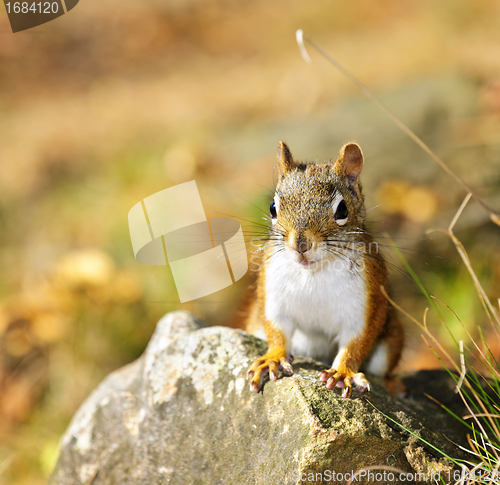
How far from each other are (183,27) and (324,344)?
11.9 meters

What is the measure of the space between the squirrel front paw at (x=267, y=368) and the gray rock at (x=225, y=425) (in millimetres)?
43

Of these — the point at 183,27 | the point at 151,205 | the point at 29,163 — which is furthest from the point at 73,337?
the point at 183,27

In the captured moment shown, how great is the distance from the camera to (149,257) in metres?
3.97

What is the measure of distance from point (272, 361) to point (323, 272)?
50cm

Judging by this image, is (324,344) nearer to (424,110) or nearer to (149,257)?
(149,257)

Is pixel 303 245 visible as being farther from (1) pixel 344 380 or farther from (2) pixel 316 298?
(1) pixel 344 380

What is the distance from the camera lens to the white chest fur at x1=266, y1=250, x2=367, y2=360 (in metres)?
2.51

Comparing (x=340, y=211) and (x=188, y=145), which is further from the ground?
(x=340, y=211)

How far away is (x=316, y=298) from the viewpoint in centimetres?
253

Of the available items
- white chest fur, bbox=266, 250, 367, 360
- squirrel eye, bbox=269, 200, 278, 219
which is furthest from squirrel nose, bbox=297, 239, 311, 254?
squirrel eye, bbox=269, 200, 278, 219

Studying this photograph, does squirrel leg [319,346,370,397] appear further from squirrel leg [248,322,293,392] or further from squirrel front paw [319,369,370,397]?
squirrel leg [248,322,293,392]
